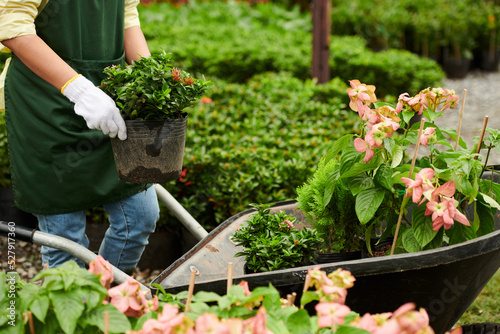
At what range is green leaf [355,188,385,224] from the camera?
5.83ft

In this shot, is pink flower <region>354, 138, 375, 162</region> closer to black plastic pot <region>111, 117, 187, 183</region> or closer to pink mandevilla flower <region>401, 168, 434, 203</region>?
pink mandevilla flower <region>401, 168, 434, 203</region>

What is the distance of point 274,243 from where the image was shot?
188cm

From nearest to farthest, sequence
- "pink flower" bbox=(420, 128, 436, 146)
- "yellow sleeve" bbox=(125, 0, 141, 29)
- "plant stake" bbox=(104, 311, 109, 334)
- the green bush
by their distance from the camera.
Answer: "plant stake" bbox=(104, 311, 109, 334) < "pink flower" bbox=(420, 128, 436, 146) < "yellow sleeve" bbox=(125, 0, 141, 29) < the green bush

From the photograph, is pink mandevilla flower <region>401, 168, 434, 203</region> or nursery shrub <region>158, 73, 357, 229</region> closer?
pink mandevilla flower <region>401, 168, 434, 203</region>

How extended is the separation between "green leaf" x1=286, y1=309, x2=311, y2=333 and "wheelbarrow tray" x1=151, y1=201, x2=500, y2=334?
314 millimetres

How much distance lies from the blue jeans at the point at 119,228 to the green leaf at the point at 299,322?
119 cm

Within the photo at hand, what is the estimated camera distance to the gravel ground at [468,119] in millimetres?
3345

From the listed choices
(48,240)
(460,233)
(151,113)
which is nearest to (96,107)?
A: (151,113)

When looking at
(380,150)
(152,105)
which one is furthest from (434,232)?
(152,105)

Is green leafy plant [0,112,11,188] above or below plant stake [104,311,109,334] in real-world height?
below

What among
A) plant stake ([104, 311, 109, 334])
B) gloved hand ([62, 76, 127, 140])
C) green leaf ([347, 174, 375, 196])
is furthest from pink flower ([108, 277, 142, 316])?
green leaf ([347, 174, 375, 196])

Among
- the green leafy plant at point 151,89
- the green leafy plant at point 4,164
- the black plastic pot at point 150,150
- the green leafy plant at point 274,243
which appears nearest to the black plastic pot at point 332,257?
the green leafy plant at point 274,243

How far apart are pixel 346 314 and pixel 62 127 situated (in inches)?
52.2

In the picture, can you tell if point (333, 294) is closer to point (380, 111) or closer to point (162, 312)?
point (162, 312)
